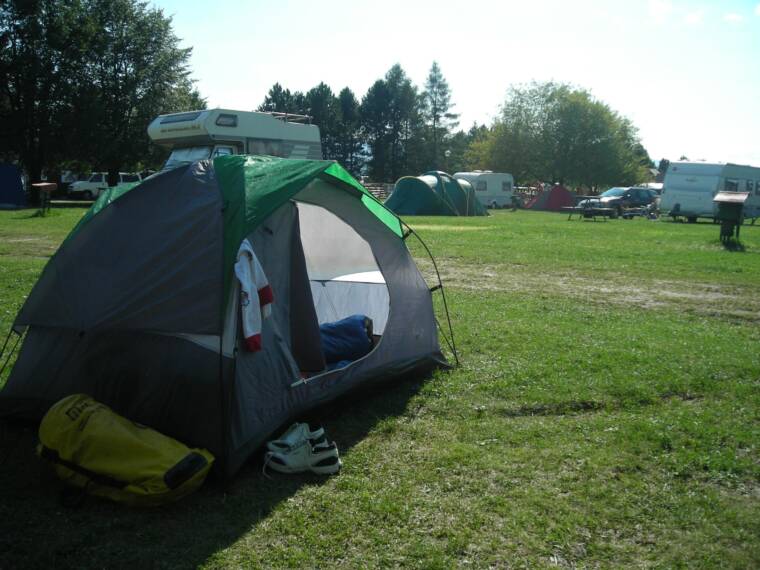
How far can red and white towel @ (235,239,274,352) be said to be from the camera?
4117 millimetres

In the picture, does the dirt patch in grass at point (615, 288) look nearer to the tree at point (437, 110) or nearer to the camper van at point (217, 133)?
the camper van at point (217, 133)

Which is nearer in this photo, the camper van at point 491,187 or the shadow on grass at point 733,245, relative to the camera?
the shadow on grass at point 733,245

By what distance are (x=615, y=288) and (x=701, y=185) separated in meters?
21.1

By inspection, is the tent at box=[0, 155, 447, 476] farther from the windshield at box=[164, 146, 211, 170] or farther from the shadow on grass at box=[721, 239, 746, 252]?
the shadow on grass at box=[721, 239, 746, 252]

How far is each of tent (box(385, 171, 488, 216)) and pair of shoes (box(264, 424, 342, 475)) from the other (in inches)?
922

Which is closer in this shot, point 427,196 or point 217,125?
point 217,125

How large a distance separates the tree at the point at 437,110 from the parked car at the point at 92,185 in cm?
3511

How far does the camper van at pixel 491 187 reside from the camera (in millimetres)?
40312

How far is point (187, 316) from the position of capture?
161 inches

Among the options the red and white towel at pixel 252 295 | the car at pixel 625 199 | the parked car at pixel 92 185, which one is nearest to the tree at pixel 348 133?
the parked car at pixel 92 185

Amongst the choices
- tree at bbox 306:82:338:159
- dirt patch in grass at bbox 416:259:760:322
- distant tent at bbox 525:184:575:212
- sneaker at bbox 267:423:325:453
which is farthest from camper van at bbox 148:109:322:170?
tree at bbox 306:82:338:159

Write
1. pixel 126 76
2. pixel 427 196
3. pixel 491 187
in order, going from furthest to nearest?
pixel 491 187, pixel 126 76, pixel 427 196

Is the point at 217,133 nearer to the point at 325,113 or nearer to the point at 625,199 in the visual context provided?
the point at 625,199

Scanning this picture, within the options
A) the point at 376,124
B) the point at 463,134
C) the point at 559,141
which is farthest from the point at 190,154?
the point at 463,134
